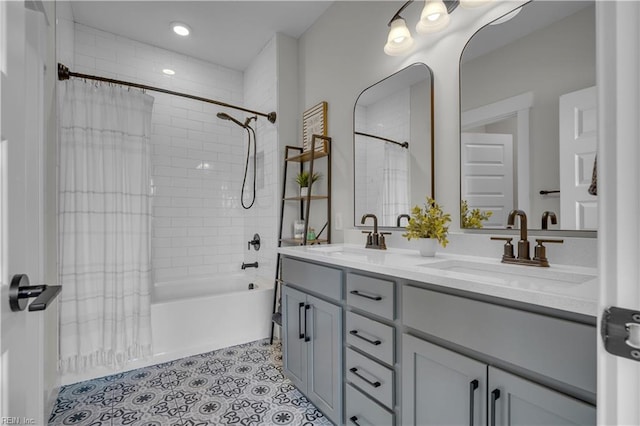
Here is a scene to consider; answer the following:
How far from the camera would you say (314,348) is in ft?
5.48

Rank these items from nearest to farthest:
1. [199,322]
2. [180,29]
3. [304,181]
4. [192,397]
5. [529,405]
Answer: [529,405] < [192,397] < [199,322] < [304,181] < [180,29]

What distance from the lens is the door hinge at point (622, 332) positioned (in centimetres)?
44

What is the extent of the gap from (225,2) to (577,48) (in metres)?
2.43

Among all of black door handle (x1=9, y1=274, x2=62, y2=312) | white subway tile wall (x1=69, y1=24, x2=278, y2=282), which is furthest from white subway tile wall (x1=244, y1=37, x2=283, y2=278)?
black door handle (x1=9, y1=274, x2=62, y2=312)

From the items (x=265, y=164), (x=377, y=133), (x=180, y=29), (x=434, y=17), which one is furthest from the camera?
(x=265, y=164)

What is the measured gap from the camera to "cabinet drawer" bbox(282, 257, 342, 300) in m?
1.51

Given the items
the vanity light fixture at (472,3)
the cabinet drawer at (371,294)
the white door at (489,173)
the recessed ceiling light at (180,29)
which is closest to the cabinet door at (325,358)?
the cabinet drawer at (371,294)

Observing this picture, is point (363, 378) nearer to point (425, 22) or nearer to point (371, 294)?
point (371, 294)

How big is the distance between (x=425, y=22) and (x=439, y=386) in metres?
1.70

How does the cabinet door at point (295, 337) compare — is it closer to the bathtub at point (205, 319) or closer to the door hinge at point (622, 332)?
the bathtub at point (205, 319)

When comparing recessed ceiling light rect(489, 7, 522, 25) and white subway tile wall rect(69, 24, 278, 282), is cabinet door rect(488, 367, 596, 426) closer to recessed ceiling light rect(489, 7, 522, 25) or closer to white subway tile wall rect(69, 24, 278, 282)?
recessed ceiling light rect(489, 7, 522, 25)

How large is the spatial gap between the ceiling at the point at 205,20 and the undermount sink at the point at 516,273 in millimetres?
2303

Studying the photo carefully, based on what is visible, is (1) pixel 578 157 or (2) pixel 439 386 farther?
(1) pixel 578 157

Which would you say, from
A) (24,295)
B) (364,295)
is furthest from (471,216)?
(24,295)
